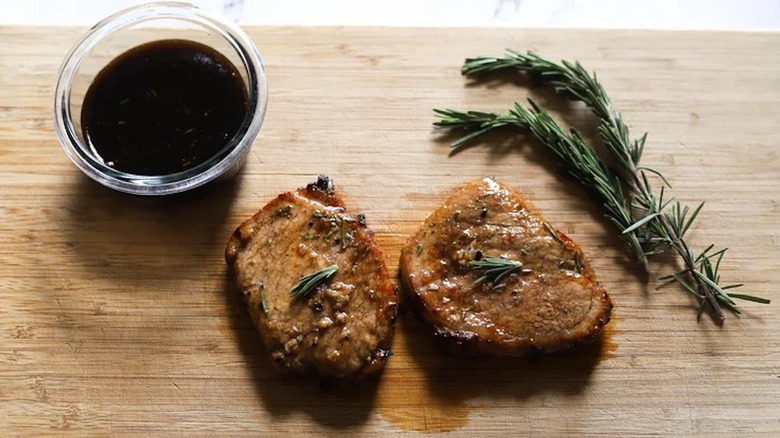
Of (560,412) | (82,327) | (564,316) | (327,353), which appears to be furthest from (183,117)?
(560,412)

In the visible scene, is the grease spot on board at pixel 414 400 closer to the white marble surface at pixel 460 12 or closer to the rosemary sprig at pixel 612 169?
the rosemary sprig at pixel 612 169

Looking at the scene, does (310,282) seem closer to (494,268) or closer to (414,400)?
(414,400)

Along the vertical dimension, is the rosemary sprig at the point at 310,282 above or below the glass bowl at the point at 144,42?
below

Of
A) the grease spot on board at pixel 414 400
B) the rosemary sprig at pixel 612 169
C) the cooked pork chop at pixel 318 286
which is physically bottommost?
the grease spot on board at pixel 414 400

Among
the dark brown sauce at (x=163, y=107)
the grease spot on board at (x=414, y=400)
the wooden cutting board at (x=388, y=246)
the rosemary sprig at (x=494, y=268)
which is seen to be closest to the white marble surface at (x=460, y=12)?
the wooden cutting board at (x=388, y=246)

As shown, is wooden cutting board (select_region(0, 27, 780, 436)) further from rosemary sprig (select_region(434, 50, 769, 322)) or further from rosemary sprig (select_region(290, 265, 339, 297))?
rosemary sprig (select_region(290, 265, 339, 297))

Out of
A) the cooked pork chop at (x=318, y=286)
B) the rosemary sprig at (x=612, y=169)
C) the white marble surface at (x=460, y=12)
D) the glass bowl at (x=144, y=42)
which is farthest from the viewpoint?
the white marble surface at (x=460, y=12)

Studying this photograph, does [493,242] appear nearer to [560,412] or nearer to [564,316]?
[564,316]

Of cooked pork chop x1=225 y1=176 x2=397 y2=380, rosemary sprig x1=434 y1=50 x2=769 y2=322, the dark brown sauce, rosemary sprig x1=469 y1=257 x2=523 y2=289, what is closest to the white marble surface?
rosemary sprig x1=434 y1=50 x2=769 y2=322
